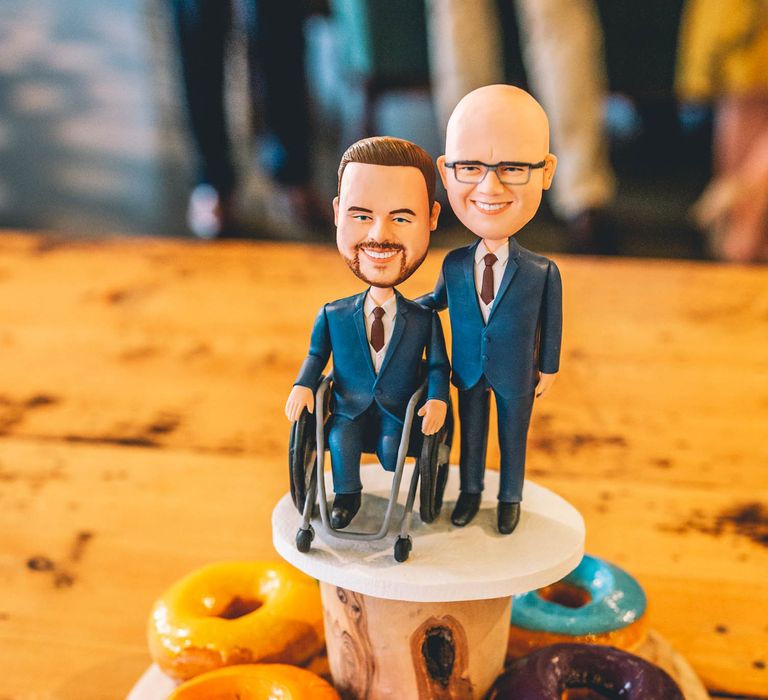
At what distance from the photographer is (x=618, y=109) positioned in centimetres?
396

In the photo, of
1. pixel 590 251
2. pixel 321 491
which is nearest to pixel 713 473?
pixel 321 491

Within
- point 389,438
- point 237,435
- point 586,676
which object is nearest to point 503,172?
point 389,438

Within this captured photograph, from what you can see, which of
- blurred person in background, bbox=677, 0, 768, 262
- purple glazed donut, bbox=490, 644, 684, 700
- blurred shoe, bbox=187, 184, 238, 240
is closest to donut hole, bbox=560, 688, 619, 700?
purple glazed donut, bbox=490, 644, 684, 700

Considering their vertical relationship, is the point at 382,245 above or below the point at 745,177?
above

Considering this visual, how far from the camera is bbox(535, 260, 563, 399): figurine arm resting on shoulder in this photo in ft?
2.19

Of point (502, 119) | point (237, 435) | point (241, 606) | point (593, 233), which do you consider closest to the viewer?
point (502, 119)

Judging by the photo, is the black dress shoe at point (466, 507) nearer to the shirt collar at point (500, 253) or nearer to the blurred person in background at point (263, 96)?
the shirt collar at point (500, 253)

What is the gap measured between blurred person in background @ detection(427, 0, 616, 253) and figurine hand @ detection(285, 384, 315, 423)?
5.85 ft

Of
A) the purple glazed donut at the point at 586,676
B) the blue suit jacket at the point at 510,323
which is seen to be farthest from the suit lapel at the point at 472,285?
the purple glazed donut at the point at 586,676

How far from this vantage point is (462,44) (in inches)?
92.1

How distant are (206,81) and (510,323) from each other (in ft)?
6.72

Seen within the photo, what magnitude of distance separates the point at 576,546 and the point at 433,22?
2022mm

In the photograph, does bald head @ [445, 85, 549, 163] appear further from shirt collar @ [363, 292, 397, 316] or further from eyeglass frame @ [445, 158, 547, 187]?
shirt collar @ [363, 292, 397, 316]

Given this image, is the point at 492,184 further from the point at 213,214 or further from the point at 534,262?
the point at 213,214
